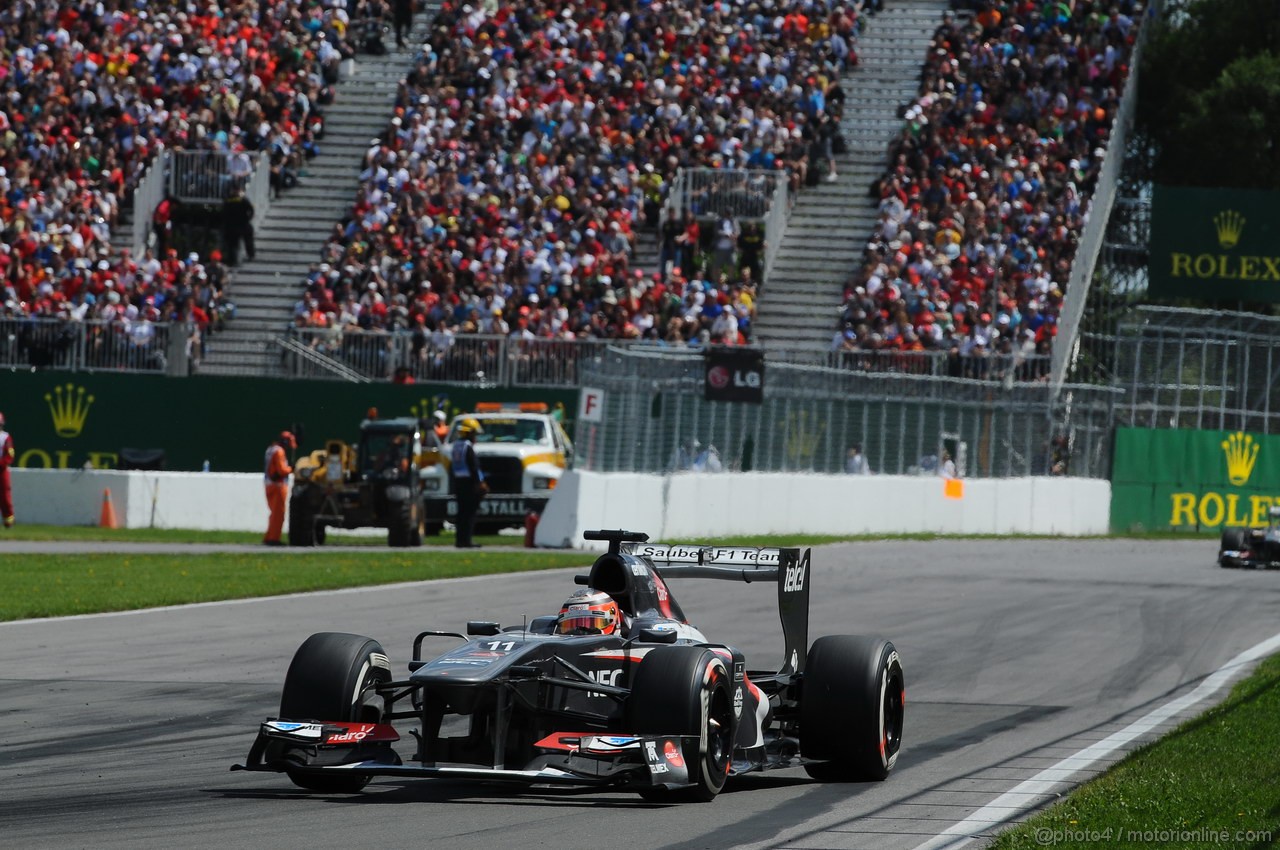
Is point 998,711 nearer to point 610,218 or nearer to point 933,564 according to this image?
point 933,564

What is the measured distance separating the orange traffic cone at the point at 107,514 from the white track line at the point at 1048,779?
19845 mm

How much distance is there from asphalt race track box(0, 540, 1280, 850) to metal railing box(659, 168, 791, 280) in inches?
553

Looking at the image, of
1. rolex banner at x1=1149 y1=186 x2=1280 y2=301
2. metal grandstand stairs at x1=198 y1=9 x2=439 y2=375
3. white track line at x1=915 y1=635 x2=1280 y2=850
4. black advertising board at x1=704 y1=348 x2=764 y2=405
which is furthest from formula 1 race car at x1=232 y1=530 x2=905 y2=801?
rolex banner at x1=1149 y1=186 x2=1280 y2=301

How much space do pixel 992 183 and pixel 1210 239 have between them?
5068 millimetres

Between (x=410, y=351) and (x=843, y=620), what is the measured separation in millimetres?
18664

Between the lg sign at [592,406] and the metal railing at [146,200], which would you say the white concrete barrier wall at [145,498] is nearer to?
the lg sign at [592,406]

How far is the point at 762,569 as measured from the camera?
34.5 feet

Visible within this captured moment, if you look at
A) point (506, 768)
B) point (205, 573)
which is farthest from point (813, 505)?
point (506, 768)

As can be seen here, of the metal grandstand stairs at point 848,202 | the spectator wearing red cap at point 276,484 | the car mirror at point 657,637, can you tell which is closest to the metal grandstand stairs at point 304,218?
the spectator wearing red cap at point 276,484

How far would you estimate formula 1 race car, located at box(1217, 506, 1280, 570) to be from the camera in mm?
27016

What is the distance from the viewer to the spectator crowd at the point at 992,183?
36.0 meters

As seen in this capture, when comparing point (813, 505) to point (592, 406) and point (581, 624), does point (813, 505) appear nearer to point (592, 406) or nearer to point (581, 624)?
point (592, 406)

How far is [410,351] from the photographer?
1412 inches

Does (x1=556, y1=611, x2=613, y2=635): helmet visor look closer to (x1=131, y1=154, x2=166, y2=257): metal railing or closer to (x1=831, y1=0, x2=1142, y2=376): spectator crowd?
(x1=831, y1=0, x2=1142, y2=376): spectator crowd
